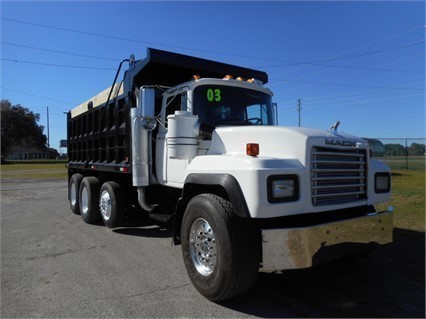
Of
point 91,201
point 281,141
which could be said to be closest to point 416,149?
point 91,201

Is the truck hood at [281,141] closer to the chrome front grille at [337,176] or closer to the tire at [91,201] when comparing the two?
the chrome front grille at [337,176]

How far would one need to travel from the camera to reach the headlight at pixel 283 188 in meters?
3.59

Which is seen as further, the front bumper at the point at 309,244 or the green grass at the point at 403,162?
the green grass at the point at 403,162

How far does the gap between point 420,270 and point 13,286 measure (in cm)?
501

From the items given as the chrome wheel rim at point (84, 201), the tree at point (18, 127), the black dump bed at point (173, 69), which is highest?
the tree at point (18, 127)

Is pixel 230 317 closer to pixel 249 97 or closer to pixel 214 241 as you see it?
pixel 214 241

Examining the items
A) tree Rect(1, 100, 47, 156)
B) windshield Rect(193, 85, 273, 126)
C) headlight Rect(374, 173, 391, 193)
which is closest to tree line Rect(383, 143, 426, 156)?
windshield Rect(193, 85, 273, 126)

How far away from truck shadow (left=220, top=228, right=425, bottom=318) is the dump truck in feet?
1.43

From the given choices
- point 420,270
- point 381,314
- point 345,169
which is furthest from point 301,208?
point 420,270

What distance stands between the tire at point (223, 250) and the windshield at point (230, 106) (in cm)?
167

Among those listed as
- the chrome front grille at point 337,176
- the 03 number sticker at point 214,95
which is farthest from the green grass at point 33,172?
the chrome front grille at point 337,176

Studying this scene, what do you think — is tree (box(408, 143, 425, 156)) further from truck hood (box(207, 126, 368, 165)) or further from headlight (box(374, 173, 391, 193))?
truck hood (box(207, 126, 368, 165))

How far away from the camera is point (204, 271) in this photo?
4199 millimetres

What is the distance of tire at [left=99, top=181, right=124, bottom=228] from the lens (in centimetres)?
754
